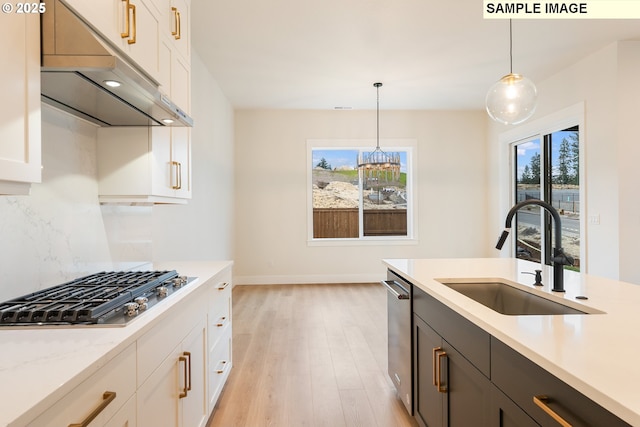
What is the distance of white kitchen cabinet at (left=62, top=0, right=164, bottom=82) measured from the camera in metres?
1.38

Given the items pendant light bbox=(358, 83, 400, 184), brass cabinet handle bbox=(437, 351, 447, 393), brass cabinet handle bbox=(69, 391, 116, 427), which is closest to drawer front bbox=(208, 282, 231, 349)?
brass cabinet handle bbox=(69, 391, 116, 427)

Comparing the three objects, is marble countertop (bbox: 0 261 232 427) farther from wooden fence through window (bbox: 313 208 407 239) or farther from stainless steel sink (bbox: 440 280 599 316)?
wooden fence through window (bbox: 313 208 407 239)

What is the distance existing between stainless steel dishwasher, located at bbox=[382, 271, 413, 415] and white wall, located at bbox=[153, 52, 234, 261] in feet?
6.11

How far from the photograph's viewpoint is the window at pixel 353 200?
21.3ft

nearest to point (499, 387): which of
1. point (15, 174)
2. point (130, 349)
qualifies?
point (130, 349)

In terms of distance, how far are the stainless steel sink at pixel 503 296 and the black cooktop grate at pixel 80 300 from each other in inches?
58.8

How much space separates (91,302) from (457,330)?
4.48ft

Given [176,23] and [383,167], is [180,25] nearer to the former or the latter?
[176,23]

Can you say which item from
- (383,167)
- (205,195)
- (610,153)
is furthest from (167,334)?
(610,153)

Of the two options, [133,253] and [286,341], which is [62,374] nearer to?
[133,253]

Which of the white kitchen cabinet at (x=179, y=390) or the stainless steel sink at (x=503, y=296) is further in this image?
the stainless steel sink at (x=503, y=296)

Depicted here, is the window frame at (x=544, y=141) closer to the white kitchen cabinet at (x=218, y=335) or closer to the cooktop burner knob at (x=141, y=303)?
the white kitchen cabinet at (x=218, y=335)

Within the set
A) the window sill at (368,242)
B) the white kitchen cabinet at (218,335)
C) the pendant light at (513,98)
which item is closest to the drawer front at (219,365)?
the white kitchen cabinet at (218,335)

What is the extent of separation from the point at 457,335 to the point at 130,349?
1.17 meters
